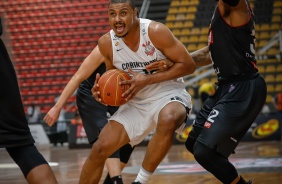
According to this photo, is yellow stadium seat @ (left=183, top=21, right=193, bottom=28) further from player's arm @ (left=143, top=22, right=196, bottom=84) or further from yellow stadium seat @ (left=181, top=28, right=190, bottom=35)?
player's arm @ (left=143, top=22, right=196, bottom=84)

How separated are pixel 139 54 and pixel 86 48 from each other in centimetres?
1480

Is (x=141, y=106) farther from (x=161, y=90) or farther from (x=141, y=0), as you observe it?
(x=141, y=0)

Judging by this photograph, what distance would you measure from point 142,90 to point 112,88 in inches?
15.8

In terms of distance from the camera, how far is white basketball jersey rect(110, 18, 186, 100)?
478 cm

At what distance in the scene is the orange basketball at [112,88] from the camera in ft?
15.1

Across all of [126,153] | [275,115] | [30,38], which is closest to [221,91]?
[126,153]

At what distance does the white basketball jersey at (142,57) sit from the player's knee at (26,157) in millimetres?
1240

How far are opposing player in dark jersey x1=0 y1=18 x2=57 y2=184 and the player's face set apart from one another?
1.07 m

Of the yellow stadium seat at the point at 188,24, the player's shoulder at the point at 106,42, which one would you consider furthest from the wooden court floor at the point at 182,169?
the yellow stadium seat at the point at 188,24

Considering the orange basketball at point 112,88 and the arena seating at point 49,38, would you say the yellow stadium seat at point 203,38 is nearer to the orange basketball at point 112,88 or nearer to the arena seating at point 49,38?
the arena seating at point 49,38

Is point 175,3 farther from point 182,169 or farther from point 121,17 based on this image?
point 121,17

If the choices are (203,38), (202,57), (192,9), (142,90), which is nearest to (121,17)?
(142,90)

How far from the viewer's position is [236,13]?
4773 mm

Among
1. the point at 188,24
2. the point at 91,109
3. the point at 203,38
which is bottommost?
the point at 203,38
